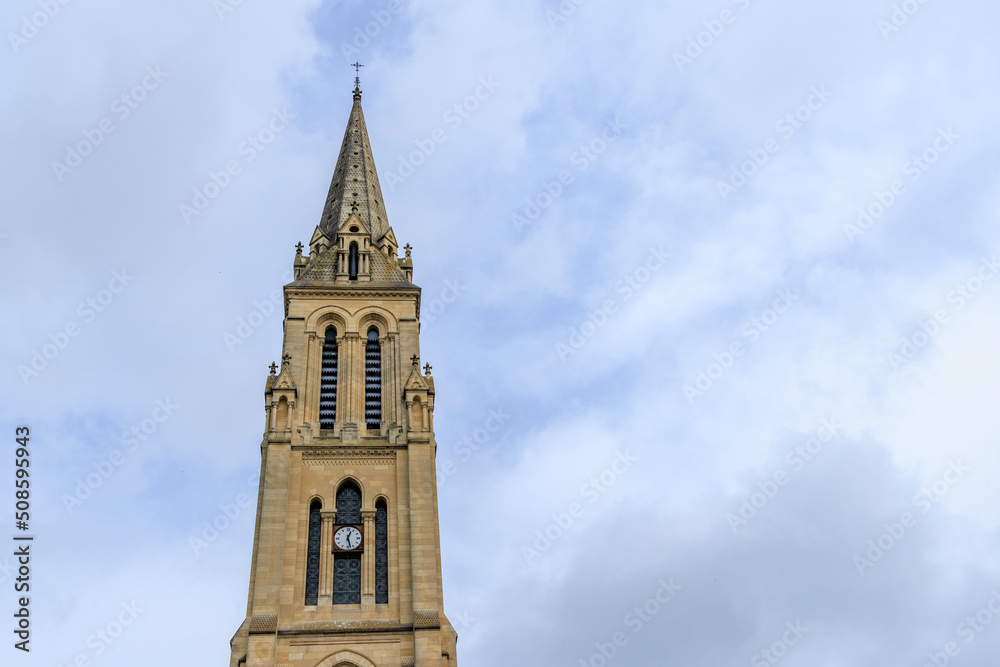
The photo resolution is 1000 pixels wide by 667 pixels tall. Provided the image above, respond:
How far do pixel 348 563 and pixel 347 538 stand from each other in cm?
115

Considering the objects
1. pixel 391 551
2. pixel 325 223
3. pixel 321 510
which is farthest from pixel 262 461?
pixel 325 223

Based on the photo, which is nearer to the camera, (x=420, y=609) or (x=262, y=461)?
(x=420, y=609)

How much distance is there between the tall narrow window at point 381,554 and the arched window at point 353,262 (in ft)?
49.7

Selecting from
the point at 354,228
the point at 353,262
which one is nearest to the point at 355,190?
the point at 354,228

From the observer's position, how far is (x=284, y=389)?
53.2 meters

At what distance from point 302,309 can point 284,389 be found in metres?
5.88

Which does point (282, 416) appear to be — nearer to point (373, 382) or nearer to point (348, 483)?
point (348, 483)

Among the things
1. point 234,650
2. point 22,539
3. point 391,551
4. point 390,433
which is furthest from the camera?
point 390,433

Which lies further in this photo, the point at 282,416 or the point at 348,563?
the point at 282,416

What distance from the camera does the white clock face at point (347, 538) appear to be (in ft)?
160

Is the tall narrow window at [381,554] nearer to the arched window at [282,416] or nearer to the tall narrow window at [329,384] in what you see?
the tall narrow window at [329,384]

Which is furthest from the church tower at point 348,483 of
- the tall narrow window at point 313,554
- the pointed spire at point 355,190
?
the pointed spire at point 355,190

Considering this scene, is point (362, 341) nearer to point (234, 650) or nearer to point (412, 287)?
point (412, 287)

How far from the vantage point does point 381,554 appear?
4888 cm
